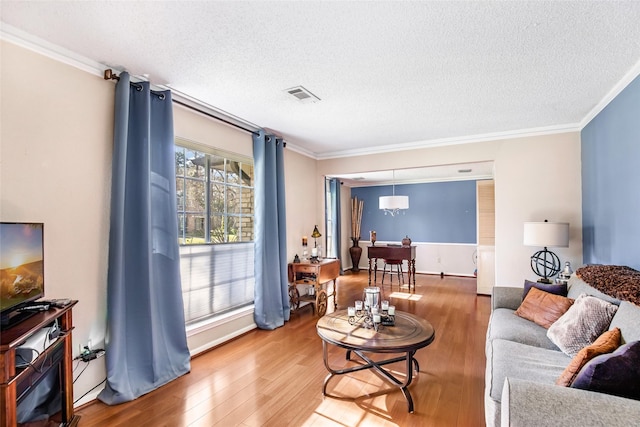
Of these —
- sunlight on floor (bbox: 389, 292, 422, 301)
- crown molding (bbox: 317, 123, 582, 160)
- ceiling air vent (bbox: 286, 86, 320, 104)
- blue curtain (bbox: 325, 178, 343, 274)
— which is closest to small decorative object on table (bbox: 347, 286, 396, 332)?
ceiling air vent (bbox: 286, 86, 320, 104)

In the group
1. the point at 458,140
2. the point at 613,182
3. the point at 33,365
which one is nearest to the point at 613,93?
the point at 613,182

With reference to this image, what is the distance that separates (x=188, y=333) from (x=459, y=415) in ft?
7.78

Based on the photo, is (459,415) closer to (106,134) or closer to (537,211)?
(537,211)

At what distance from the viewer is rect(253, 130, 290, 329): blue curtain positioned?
148 inches

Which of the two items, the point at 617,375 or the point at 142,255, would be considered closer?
the point at 617,375

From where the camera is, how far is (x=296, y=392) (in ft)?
7.88

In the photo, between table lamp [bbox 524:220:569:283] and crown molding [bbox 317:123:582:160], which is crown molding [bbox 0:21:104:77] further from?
table lamp [bbox 524:220:569:283]

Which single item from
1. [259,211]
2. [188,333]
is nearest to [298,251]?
[259,211]

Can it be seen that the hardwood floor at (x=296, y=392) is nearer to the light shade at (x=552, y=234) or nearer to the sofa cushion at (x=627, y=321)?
the sofa cushion at (x=627, y=321)

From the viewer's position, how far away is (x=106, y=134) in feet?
7.83

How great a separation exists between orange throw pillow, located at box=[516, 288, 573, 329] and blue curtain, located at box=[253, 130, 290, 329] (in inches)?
102

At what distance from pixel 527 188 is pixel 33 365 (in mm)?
4774

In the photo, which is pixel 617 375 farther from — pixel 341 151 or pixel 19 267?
pixel 341 151

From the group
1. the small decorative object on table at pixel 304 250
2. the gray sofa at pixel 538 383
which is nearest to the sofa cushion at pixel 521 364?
the gray sofa at pixel 538 383
